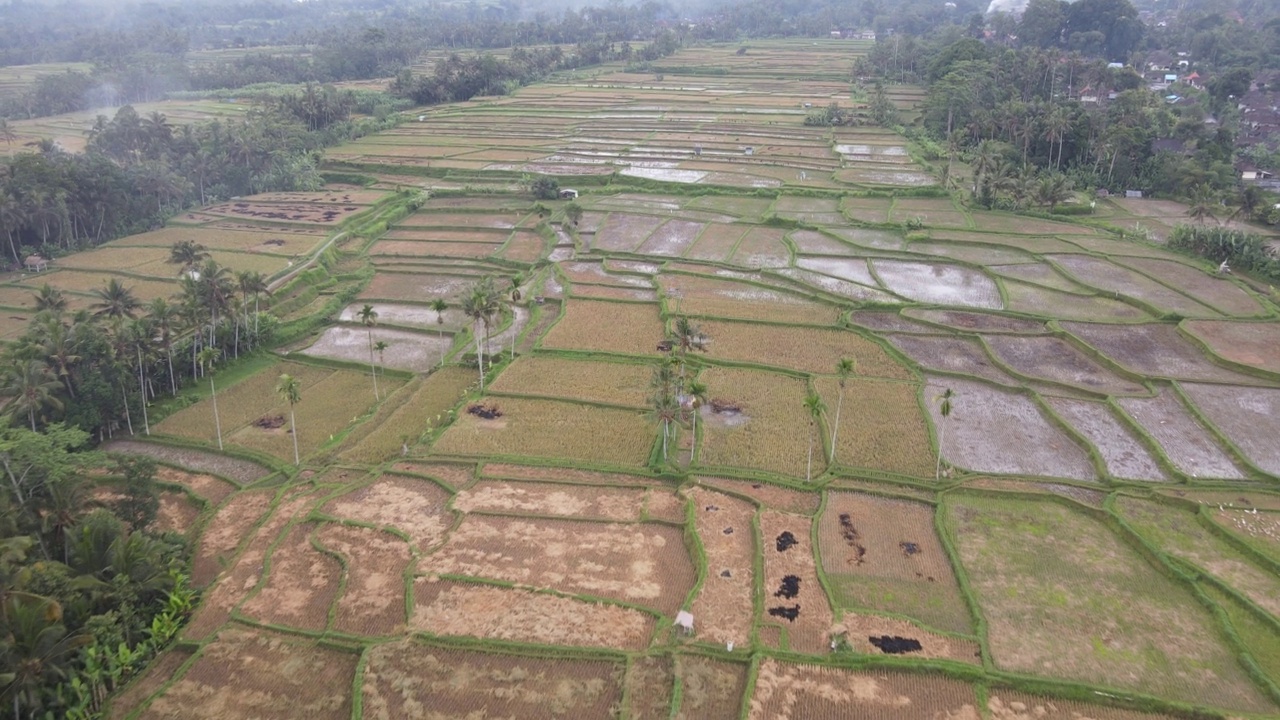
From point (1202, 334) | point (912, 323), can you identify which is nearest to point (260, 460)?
point (912, 323)

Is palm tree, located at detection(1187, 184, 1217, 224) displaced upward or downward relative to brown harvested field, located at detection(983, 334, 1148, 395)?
upward

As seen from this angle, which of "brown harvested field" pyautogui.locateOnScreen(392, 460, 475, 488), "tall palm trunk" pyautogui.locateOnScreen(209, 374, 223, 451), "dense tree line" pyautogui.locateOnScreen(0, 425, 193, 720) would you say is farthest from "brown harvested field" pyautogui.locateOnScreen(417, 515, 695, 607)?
"tall palm trunk" pyautogui.locateOnScreen(209, 374, 223, 451)

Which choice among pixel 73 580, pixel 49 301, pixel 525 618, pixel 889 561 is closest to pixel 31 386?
pixel 49 301

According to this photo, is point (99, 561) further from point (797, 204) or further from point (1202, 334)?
point (797, 204)

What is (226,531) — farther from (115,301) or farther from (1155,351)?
(1155,351)

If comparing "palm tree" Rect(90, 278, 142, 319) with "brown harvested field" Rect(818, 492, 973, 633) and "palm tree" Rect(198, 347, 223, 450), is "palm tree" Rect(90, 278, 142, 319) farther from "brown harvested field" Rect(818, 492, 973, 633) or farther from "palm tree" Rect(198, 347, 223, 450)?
"brown harvested field" Rect(818, 492, 973, 633)

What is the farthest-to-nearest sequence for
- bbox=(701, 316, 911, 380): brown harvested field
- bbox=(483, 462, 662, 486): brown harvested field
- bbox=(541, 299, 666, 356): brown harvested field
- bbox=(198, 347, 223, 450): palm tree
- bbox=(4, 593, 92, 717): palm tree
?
bbox=(541, 299, 666, 356): brown harvested field, bbox=(701, 316, 911, 380): brown harvested field, bbox=(198, 347, 223, 450): palm tree, bbox=(483, 462, 662, 486): brown harvested field, bbox=(4, 593, 92, 717): palm tree
